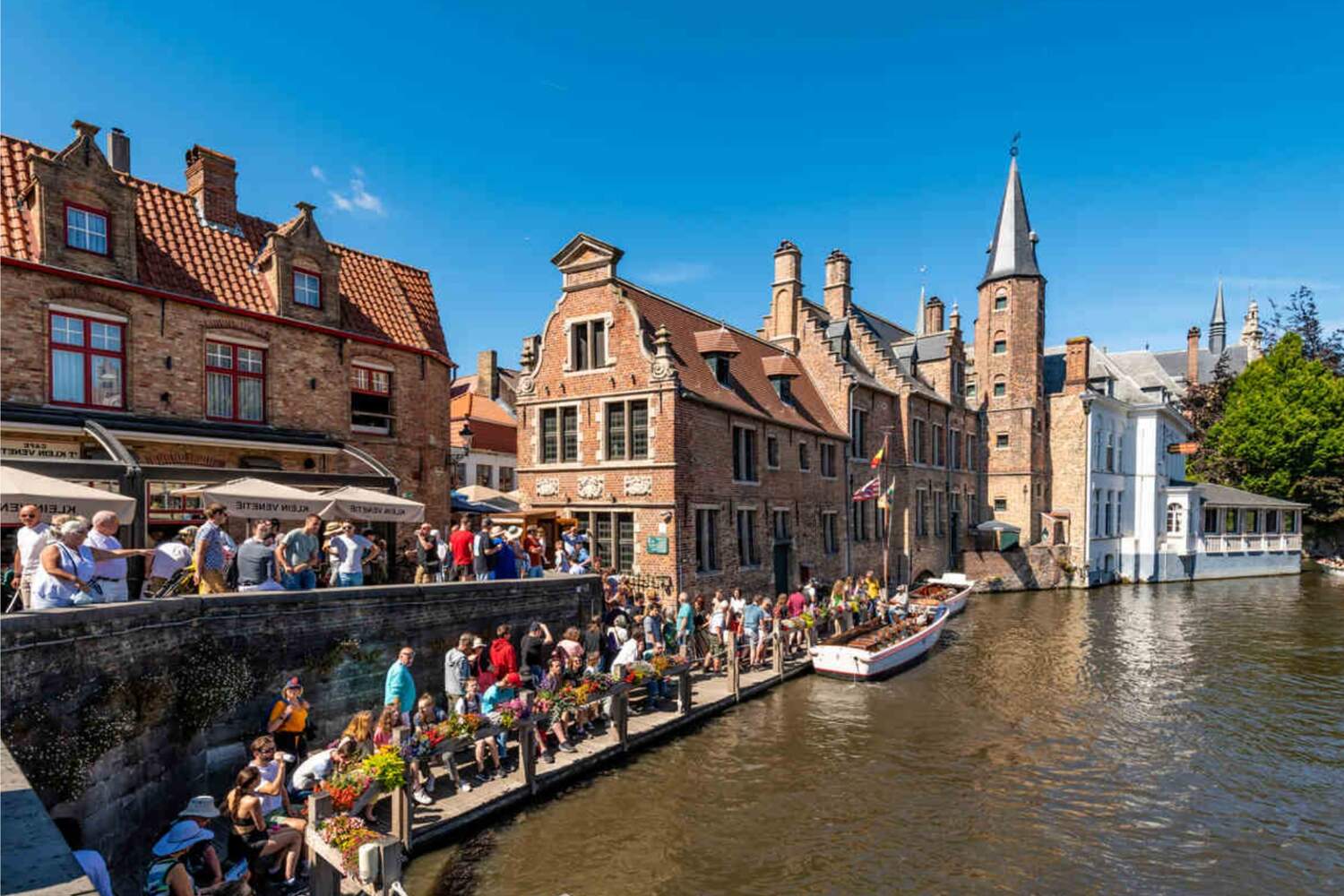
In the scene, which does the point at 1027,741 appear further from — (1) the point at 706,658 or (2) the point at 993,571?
(2) the point at 993,571

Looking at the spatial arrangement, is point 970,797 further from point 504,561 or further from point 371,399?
point 371,399

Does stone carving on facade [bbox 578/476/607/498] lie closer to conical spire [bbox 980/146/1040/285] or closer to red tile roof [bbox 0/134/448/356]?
red tile roof [bbox 0/134/448/356]

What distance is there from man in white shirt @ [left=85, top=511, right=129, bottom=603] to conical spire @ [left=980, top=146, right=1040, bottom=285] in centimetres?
3941

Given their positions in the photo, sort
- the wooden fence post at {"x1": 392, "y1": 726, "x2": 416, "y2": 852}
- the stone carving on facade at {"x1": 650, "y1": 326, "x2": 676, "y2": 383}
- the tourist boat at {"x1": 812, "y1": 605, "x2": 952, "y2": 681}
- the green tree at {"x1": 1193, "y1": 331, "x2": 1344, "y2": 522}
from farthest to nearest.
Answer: the green tree at {"x1": 1193, "y1": 331, "x2": 1344, "y2": 522} → the stone carving on facade at {"x1": 650, "y1": 326, "x2": 676, "y2": 383} → the tourist boat at {"x1": 812, "y1": 605, "x2": 952, "y2": 681} → the wooden fence post at {"x1": 392, "y1": 726, "x2": 416, "y2": 852}

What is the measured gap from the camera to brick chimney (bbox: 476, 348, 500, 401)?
40.2 meters

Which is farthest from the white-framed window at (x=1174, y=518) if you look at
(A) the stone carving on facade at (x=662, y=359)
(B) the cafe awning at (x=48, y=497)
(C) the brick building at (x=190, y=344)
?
(B) the cafe awning at (x=48, y=497)

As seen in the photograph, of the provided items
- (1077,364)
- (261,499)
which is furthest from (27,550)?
(1077,364)

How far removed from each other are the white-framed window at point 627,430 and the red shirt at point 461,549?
6.71 metres

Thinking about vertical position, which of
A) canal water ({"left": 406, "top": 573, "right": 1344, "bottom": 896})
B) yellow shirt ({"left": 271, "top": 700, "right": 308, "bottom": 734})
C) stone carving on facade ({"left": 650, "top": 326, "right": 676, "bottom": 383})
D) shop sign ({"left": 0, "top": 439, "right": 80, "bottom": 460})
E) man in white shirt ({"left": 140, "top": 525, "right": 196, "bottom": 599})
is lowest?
canal water ({"left": 406, "top": 573, "right": 1344, "bottom": 896})

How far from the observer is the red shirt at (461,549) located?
13.6 metres

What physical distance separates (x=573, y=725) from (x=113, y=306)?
1136cm

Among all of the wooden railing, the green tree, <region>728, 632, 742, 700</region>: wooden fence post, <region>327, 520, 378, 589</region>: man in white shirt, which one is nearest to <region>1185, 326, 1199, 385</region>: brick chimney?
the green tree

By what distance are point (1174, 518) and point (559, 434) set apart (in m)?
39.4

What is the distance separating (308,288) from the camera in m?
16.3
